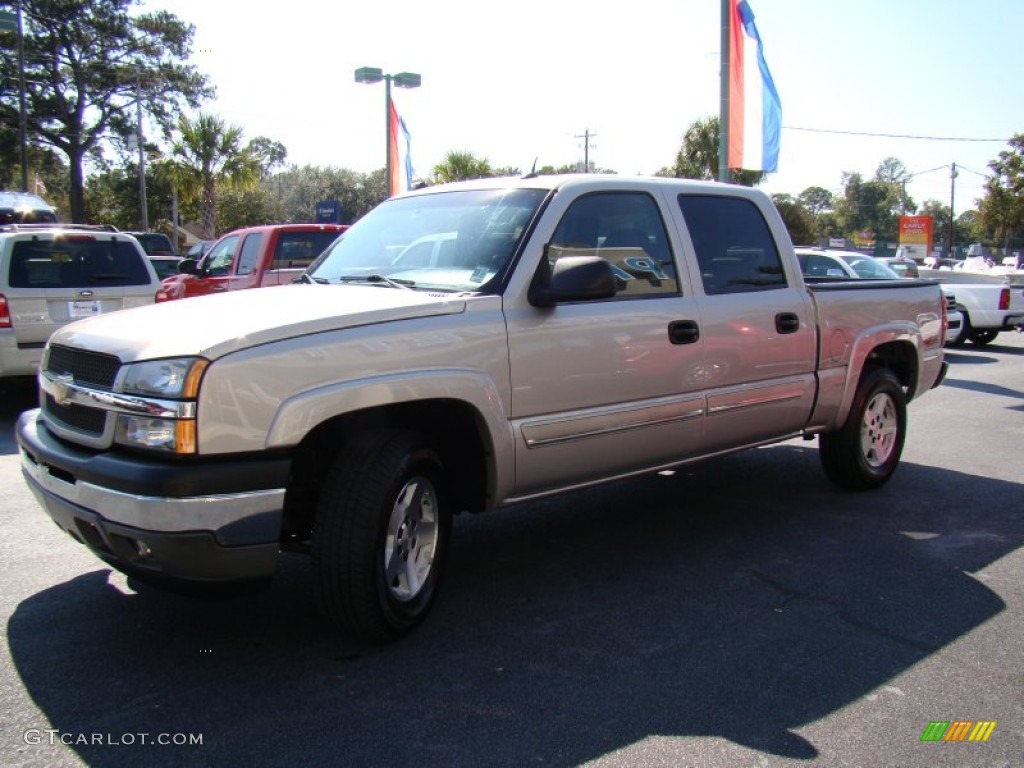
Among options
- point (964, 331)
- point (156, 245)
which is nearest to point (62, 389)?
point (964, 331)

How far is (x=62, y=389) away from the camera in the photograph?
3.58 m

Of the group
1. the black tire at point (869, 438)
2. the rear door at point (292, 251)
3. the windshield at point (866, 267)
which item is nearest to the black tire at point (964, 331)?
the windshield at point (866, 267)

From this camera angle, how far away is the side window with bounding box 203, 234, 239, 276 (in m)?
11.8

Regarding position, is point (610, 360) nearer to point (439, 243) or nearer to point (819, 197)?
point (439, 243)

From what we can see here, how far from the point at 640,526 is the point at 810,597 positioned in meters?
1.31

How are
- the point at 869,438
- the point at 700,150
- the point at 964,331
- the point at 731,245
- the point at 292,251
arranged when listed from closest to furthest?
the point at 731,245, the point at 869,438, the point at 292,251, the point at 964,331, the point at 700,150

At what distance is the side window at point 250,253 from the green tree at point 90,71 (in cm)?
3337

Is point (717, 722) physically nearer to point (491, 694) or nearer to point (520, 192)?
point (491, 694)

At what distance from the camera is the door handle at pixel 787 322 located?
5160mm

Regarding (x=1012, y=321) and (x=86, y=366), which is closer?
(x=86, y=366)

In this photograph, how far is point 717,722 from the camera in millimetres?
3129

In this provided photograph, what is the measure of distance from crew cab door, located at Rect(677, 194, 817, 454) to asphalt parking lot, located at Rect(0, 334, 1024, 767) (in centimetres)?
71

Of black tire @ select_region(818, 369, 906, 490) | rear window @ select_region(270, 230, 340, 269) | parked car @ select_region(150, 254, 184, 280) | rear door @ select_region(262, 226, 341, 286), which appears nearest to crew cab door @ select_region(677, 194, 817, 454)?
black tire @ select_region(818, 369, 906, 490)

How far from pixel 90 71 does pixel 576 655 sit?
43.8 metres
